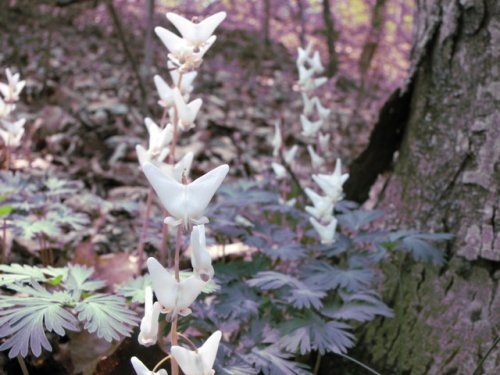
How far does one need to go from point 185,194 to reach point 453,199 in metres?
1.56

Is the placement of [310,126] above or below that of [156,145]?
below

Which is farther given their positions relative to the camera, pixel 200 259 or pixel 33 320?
pixel 33 320

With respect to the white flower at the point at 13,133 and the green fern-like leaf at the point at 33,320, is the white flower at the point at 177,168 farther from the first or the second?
the white flower at the point at 13,133

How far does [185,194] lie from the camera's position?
1.26 metres

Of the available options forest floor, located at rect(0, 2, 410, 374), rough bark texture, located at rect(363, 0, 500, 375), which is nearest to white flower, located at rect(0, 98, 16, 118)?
forest floor, located at rect(0, 2, 410, 374)

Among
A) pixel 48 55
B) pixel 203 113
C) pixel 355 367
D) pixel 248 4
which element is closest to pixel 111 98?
pixel 203 113

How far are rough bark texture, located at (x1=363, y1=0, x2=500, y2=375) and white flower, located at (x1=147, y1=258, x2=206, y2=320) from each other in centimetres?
127

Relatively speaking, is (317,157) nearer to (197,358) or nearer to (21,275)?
(21,275)

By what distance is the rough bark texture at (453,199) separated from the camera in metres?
2.13

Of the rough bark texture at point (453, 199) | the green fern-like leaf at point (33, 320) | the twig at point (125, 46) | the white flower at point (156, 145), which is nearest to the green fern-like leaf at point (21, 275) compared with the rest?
the green fern-like leaf at point (33, 320)

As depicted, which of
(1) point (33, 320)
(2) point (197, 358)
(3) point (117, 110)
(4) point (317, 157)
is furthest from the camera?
(3) point (117, 110)

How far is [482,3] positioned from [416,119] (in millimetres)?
616

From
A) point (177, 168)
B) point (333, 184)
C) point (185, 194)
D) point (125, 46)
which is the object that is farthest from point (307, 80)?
point (125, 46)

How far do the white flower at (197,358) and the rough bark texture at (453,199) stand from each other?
47.9 inches
